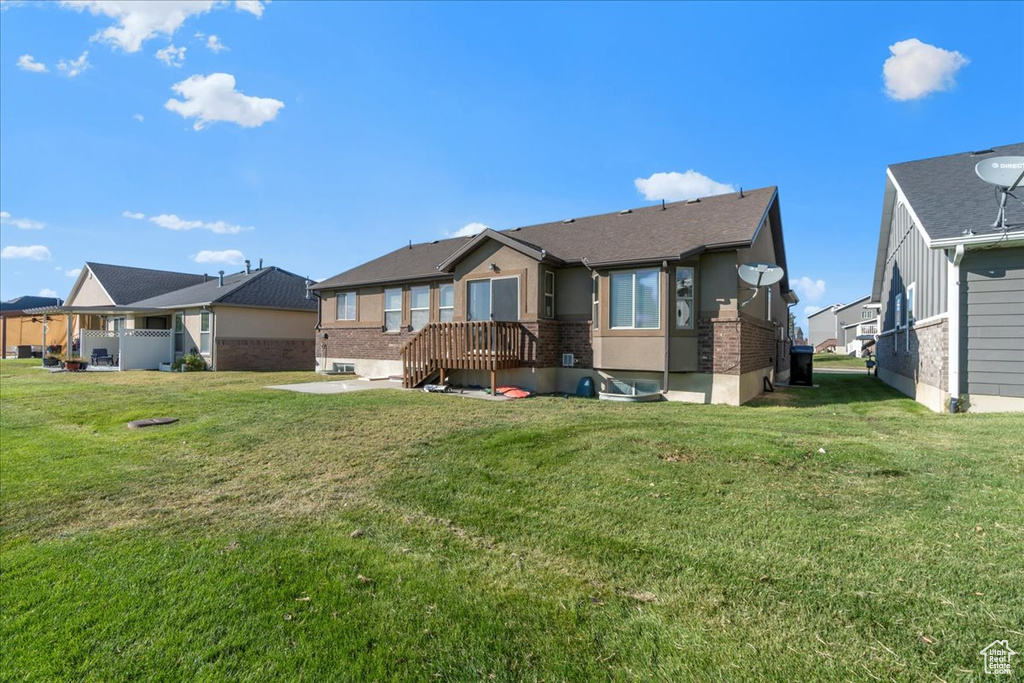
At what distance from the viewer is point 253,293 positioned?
2336cm

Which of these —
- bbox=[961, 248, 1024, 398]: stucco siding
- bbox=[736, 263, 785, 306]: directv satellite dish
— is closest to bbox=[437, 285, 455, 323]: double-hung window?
bbox=[736, 263, 785, 306]: directv satellite dish

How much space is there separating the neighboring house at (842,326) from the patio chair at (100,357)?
55.8m

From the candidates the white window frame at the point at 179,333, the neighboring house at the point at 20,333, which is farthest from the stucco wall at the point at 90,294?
the white window frame at the point at 179,333

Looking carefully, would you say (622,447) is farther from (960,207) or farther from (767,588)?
(960,207)

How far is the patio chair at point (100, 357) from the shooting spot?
933 inches

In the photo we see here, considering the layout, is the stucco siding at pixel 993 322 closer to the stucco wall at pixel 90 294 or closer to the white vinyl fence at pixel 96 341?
the white vinyl fence at pixel 96 341

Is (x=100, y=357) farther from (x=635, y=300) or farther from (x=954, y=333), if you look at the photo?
(x=954, y=333)

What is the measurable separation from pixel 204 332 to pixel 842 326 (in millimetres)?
62937

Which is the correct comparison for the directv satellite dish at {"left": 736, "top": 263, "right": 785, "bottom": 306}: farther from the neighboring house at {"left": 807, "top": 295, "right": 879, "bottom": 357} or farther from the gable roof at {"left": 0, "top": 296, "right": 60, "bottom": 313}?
the gable roof at {"left": 0, "top": 296, "right": 60, "bottom": 313}

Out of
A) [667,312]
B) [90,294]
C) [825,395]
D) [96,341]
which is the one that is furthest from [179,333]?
[825,395]

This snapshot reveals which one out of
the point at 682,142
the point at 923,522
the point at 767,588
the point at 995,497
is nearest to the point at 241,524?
the point at 767,588

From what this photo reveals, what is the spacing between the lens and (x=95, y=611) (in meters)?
2.93

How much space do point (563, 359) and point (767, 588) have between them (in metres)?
10.5

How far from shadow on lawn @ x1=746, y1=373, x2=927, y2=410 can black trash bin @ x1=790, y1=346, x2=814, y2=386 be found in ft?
1.33
